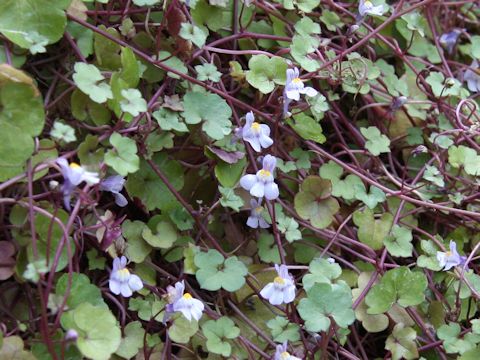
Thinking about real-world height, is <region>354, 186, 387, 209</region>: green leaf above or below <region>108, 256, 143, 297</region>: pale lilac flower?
above

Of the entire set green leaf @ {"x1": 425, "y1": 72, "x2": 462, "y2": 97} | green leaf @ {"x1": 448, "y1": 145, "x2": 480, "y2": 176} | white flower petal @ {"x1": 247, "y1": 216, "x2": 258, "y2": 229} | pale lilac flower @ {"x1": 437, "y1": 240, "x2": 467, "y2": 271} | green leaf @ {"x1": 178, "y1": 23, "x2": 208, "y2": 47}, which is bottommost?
white flower petal @ {"x1": 247, "y1": 216, "x2": 258, "y2": 229}

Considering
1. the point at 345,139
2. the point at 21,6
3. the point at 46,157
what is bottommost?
the point at 345,139

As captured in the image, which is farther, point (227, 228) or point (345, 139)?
point (345, 139)

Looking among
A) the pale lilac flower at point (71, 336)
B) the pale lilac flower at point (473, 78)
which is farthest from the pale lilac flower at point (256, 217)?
the pale lilac flower at point (473, 78)

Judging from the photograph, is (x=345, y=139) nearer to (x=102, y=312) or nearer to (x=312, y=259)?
(x=312, y=259)

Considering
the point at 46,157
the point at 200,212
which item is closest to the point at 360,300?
the point at 200,212

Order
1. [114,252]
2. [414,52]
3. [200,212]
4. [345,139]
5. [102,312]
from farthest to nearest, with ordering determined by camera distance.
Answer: [414,52], [345,139], [200,212], [114,252], [102,312]

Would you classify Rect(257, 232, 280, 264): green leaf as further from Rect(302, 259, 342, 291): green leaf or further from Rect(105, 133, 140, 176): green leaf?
Rect(105, 133, 140, 176): green leaf

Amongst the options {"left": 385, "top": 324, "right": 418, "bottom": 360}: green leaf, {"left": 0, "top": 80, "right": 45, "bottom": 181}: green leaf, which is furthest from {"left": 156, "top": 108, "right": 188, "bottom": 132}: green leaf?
{"left": 385, "top": 324, "right": 418, "bottom": 360}: green leaf
